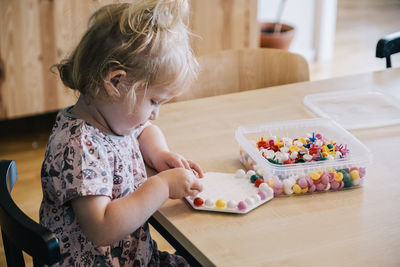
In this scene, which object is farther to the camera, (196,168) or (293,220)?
(196,168)

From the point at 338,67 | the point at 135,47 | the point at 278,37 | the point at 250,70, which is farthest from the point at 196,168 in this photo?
the point at 338,67

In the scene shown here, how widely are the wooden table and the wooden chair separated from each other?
0.40 meters

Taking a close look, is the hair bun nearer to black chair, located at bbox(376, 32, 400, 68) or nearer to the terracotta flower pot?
black chair, located at bbox(376, 32, 400, 68)

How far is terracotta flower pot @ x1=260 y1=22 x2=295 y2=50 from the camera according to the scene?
11.3 feet

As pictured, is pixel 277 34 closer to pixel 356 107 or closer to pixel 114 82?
pixel 356 107

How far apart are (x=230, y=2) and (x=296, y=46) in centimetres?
110

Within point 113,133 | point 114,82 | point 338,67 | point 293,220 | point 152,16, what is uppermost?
point 152,16

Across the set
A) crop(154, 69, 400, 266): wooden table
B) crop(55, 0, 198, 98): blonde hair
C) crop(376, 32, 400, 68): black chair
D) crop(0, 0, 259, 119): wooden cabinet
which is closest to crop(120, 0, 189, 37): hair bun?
crop(55, 0, 198, 98): blonde hair

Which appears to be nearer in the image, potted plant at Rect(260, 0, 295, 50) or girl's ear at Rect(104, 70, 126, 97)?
girl's ear at Rect(104, 70, 126, 97)

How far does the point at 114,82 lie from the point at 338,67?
304 centimetres

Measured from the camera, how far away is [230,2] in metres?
2.92

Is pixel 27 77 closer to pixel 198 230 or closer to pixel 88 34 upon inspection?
pixel 88 34

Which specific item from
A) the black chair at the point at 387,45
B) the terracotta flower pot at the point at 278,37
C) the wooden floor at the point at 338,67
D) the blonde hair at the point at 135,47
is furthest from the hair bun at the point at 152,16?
the terracotta flower pot at the point at 278,37

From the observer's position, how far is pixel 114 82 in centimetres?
100
